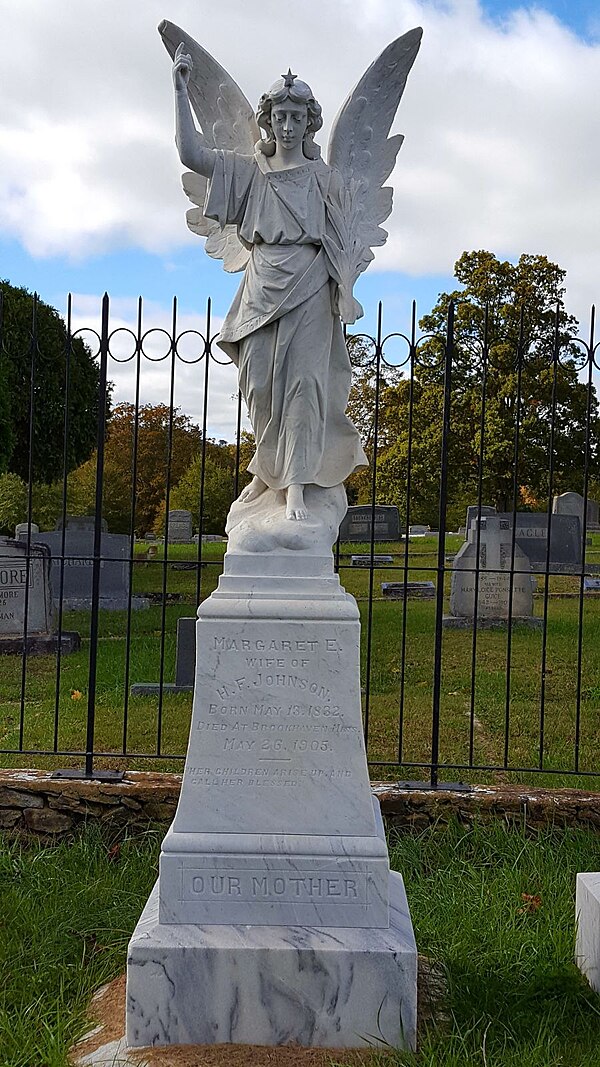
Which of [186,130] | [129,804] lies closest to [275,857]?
[129,804]

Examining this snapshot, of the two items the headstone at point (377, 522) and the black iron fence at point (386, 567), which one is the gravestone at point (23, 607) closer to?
the black iron fence at point (386, 567)

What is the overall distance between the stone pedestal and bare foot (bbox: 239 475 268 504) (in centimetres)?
48

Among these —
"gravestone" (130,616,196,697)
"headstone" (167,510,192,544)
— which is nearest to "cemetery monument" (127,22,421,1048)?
"gravestone" (130,616,196,697)

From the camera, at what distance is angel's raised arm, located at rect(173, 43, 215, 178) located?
3.62m

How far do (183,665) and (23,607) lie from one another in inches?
132

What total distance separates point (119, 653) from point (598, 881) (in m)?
7.06

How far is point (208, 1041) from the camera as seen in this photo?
10.2ft

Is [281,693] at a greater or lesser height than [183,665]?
greater

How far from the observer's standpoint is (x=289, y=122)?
12.0 feet

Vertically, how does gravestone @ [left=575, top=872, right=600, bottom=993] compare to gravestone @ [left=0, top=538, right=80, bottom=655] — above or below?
below

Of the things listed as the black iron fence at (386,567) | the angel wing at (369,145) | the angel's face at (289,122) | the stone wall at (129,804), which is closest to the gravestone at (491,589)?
the black iron fence at (386,567)

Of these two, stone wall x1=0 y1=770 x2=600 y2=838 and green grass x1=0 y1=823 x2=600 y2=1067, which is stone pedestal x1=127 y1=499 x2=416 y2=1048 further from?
stone wall x1=0 y1=770 x2=600 y2=838

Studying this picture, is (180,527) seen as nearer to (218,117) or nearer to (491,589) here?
(491,589)

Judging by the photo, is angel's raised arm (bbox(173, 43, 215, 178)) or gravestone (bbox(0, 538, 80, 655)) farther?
gravestone (bbox(0, 538, 80, 655))
